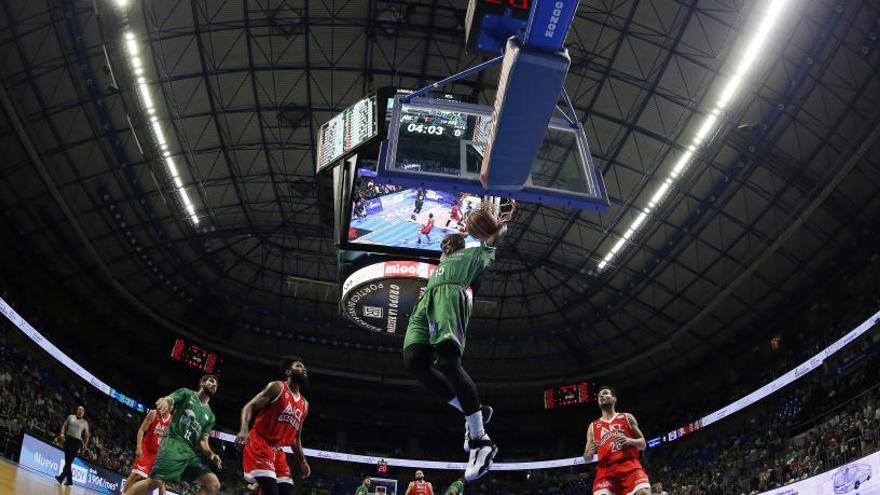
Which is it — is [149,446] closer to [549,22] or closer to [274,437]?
[274,437]

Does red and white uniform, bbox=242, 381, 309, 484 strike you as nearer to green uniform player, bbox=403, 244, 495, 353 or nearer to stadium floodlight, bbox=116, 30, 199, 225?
green uniform player, bbox=403, 244, 495, 353

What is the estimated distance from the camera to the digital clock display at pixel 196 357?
33094 millimetres

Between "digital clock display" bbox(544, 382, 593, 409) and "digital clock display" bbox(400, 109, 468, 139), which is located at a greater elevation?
"digital clock display" bbox(544, 382, 593, 409)

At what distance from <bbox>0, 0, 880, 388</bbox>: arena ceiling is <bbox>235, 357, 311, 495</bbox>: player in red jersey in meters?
14.4

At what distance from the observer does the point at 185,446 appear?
714cm

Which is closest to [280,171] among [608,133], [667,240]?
[608,133]

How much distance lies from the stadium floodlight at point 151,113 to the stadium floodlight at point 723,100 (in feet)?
52.2

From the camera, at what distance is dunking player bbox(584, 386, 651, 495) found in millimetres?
6766

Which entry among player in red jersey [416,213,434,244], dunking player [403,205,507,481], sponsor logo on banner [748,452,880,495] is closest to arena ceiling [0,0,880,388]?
player in red jersey [416,213,434,244]

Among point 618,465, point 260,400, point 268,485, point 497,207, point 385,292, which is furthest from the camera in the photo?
point 385,292

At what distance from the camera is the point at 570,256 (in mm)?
28953

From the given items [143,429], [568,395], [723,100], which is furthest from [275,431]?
[568,395]

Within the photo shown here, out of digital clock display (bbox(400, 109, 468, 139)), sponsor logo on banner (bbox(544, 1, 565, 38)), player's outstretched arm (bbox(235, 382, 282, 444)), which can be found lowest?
player's outstretched arm (bbox(235, 382, 282, 444))

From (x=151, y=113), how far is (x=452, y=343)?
19.3 m
